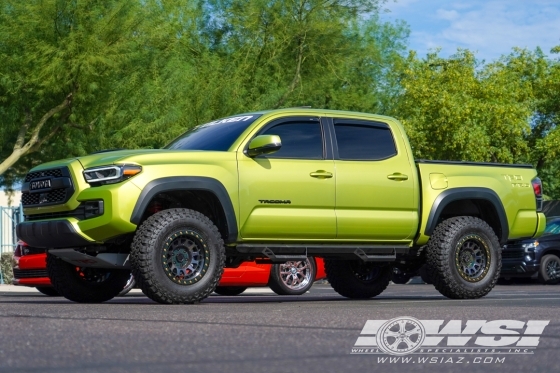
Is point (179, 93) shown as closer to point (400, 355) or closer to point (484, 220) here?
point (484, 220)

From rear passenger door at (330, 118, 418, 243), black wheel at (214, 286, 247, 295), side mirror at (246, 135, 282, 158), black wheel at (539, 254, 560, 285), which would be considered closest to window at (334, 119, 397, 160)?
rear passenger door at (330, 118, 418, 243)

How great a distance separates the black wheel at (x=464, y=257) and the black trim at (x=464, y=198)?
0.16m

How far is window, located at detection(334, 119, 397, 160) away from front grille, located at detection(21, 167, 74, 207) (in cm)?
293

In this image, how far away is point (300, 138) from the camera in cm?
1136

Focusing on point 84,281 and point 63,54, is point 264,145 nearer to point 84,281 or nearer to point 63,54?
point 84,281

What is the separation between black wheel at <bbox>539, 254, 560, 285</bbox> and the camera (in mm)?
21609

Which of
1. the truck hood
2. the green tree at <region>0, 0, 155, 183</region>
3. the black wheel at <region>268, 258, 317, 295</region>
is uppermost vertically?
the green tree at <region>0, 0, 155, 183</region>

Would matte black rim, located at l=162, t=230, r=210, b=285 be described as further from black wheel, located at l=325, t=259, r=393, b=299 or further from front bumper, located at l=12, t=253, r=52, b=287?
front bumper, located at l=12, t=253, r=52, b=287

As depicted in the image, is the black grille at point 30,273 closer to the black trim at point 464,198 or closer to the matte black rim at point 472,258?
the black trim at point 464,198

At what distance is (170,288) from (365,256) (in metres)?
2.45

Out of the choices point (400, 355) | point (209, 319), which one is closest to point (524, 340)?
point (400, 355)

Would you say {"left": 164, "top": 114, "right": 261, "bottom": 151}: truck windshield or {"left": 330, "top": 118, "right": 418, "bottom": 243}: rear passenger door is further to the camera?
{"left": 330, "top": 118, "right": 418, "bottom": 243}: rear passenger door

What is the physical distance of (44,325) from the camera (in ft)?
23.4

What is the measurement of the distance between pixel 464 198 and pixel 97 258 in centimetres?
424
